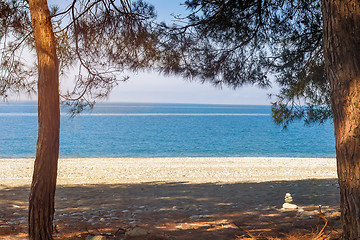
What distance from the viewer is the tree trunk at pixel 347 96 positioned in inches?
Result: 132

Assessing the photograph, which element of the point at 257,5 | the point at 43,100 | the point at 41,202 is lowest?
the point at 41,202

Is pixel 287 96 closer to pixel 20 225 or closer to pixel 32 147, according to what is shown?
pixel 20 225

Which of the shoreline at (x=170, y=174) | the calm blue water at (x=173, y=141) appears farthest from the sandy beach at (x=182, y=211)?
the calm blue water at (x=173, y=141)

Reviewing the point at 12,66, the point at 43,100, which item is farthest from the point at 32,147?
the point at 43,100

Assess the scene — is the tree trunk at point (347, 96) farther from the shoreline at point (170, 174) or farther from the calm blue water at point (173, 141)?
the shoreline at point (170, 174)

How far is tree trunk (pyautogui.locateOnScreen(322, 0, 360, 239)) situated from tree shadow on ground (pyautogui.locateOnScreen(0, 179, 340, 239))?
2.43 ft

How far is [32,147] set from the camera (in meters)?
36.9

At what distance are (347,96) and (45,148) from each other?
129 inches

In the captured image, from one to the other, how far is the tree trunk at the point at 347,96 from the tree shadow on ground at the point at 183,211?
29.2 inches

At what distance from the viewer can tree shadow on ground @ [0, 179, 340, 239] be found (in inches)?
184

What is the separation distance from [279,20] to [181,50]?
77.2 inches

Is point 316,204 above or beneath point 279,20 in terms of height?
beneath

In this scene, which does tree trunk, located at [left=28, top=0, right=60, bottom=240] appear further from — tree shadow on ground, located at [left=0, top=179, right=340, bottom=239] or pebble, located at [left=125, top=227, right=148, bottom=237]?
pebble, located at [left=125, top=227, right=148, bottom=237]

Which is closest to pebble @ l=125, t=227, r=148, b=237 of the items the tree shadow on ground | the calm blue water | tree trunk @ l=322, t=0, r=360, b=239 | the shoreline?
the tree shadow on ground
